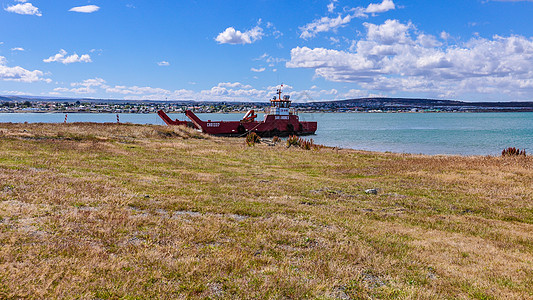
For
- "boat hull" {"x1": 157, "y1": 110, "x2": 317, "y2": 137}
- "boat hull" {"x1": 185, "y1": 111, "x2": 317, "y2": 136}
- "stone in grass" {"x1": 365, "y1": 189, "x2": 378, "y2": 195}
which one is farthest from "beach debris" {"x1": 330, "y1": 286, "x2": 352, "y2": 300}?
"boat hull" {"x1": 185, "y1": 111, "x2": 317, "y2": 136}

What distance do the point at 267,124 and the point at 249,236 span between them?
63970 millimetres

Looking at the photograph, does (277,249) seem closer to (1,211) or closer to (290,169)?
(1,211)

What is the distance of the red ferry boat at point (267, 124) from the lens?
66531 millimetres

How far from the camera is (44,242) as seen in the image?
750 cm

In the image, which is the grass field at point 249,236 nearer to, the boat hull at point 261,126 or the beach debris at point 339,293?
the beach debris at point 339,293

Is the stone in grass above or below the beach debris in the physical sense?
below

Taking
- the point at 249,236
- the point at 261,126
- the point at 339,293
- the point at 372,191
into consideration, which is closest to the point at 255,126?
the point at 261,126

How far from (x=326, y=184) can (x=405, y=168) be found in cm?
895

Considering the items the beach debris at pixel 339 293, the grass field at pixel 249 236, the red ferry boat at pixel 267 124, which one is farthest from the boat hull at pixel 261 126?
the beach debris at pixel 339 293

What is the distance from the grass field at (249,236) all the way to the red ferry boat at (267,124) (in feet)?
155

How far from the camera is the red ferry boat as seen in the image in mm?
66531

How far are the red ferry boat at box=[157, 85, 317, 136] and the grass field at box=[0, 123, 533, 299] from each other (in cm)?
4709

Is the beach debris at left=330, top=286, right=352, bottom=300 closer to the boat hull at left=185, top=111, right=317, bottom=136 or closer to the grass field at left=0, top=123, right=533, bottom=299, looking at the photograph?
the grass field at left=0, top=123, right=533, bottom=299

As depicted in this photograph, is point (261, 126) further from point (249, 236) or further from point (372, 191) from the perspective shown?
point (249, 236)
